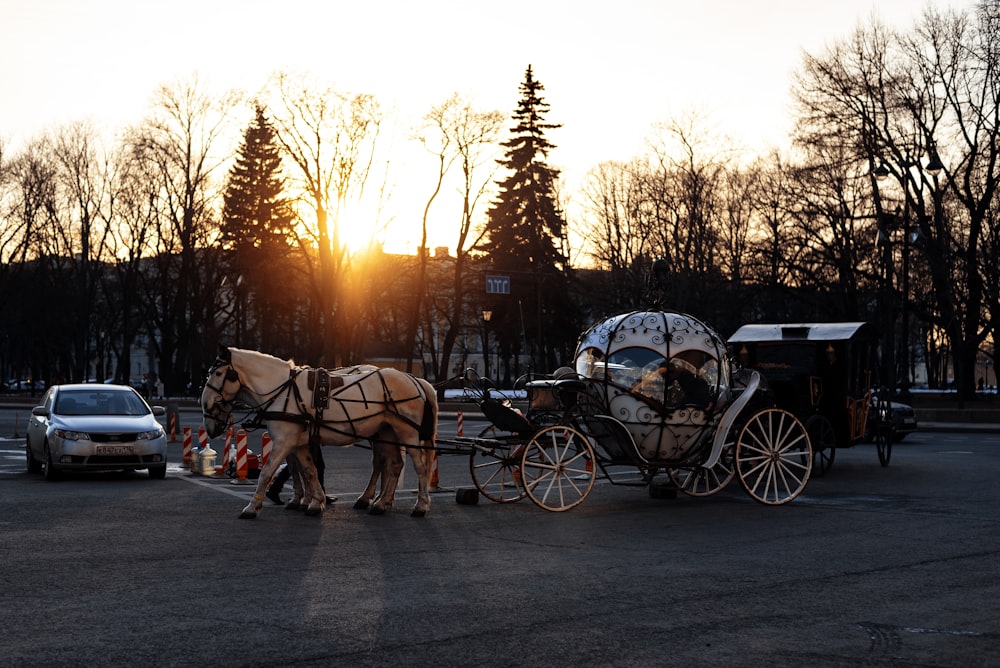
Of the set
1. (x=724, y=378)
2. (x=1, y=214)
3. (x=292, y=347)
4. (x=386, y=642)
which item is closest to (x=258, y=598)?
(x=386, y=642)

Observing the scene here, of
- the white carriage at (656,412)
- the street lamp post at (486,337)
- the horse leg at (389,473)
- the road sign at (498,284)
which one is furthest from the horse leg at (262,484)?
the street lamp post at (486,337)

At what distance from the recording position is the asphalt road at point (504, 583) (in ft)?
23.6

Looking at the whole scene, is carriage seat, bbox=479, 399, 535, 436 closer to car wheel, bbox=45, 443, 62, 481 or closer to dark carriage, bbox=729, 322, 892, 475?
dark carriage, bbox=729, 322, 892, 475

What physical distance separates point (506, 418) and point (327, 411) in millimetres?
2228

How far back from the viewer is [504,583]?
9578 mm

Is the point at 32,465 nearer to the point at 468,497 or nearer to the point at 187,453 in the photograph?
the point at 187,453

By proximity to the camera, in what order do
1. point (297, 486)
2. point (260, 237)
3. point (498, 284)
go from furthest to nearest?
1. point (260, 237)
2. point (498, 284)
3. point (297, 486)

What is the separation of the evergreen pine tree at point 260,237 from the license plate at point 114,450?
38.9 meters

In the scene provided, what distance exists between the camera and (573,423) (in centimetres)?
1609

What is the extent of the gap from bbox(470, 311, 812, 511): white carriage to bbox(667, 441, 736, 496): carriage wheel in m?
0.07

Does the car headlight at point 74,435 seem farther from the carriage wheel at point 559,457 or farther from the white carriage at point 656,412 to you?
the carriage wheel at point 559,457

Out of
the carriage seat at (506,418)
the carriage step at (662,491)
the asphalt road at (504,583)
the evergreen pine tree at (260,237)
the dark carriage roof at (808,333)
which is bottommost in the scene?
the asphalt road at (504,583)

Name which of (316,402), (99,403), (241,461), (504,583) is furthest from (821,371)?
(504,583)

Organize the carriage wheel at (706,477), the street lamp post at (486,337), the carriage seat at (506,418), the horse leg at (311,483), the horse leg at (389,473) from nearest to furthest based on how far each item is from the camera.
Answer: the horse leg at (311,483)
the horse leg at (389,473)
the carriage seat at (506,418)
the carriage wheel at (706,477)
the street lamp post at (486,337)
